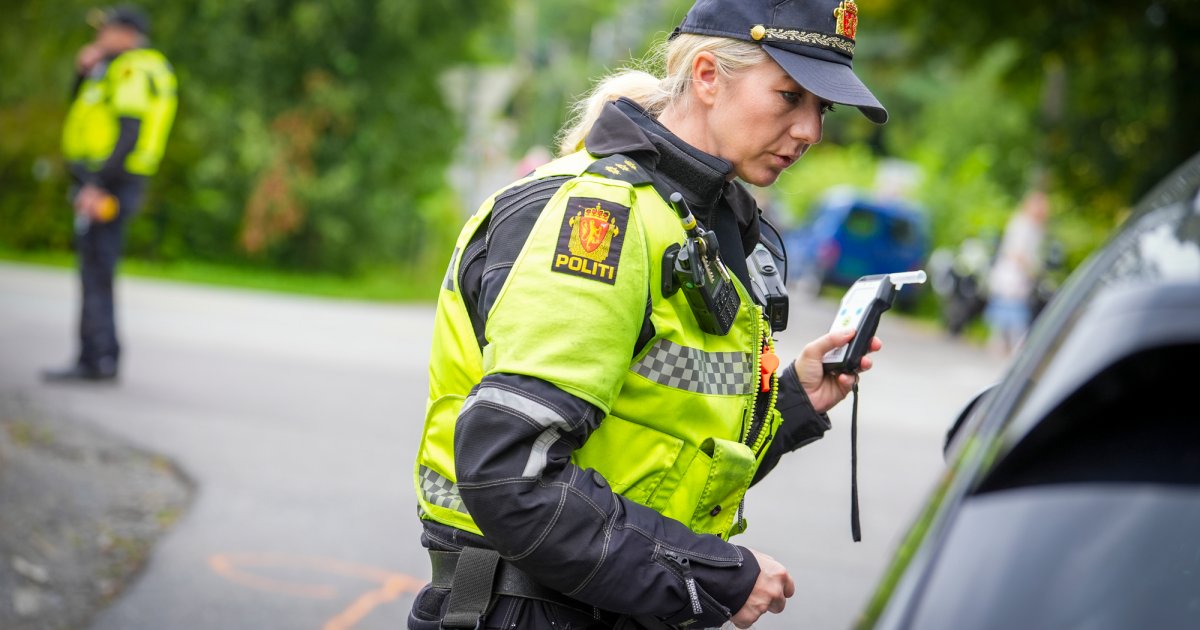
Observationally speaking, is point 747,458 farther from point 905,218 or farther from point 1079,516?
point 905,218

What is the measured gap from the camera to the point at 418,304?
57.3 feet

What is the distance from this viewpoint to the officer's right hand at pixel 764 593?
7.07 ft

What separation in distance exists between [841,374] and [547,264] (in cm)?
79

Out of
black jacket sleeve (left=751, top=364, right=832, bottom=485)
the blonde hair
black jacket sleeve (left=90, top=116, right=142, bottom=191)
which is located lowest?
black jacket sleeve (left=90, top=116, right=142, bottom=191)

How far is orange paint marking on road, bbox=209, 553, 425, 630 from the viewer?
5293 mm

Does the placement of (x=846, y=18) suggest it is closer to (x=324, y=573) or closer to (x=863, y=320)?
(x=863, y=320)

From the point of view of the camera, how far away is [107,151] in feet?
28.5

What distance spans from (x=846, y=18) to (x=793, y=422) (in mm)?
707

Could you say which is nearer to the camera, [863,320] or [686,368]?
[686,368]

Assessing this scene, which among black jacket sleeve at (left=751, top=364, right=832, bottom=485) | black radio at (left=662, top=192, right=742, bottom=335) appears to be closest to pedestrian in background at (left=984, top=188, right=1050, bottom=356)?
black jacket sleeve at (left=751, top=364, right=832, bottom=485)

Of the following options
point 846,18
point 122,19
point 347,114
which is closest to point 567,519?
point 846,18

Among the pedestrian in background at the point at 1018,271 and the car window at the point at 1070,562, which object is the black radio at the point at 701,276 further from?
the pedestrian in background at the point at 1018,271

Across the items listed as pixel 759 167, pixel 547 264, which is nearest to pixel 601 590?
pixel 547 264

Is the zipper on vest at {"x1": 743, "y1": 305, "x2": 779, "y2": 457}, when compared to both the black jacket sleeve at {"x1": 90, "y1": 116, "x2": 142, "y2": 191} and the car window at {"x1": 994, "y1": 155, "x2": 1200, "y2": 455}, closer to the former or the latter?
the car window at {"x1": 994, "y1": 155, "x2": 1200, "y2": 455}
